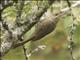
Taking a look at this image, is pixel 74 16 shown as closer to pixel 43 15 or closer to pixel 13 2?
pixel 43 15

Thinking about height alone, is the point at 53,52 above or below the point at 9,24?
below

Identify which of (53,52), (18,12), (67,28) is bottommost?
(53,52)

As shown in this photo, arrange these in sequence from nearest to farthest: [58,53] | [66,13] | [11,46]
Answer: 1. [11,46]
2. [66,13]
3. [58,53]

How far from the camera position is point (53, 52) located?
18.0ft

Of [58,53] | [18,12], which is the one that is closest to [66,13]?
[18,12]

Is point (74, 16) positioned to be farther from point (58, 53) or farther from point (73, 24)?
point (58, 53)

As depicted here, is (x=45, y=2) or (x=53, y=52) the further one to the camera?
(x=53, y=52)

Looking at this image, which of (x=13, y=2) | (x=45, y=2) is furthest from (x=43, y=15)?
(x=13, y=2)

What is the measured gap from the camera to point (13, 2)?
66.4 inches

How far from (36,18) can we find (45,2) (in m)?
0.10

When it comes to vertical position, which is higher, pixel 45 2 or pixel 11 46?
pixel 45 2

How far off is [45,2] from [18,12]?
136 millimetres

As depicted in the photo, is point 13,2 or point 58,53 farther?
point 58,53

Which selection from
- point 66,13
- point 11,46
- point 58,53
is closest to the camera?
point 11,46
